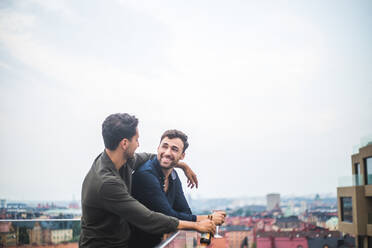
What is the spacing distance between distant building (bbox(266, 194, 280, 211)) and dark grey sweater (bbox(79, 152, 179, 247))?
2445 inches

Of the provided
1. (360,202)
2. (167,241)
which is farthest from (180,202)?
(360,202)

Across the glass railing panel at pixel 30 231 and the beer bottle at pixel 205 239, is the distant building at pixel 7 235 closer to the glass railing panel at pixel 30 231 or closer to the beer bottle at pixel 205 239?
the glass railing panel at pixel 30 231

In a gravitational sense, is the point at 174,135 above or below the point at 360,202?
above

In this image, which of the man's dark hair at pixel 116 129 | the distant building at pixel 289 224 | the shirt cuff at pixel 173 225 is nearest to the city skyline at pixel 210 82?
the distant building at pixel 289 224

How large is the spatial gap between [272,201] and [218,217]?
209 feet

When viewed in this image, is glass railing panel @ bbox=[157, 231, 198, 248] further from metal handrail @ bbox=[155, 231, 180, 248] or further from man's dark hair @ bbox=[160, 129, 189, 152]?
man's dark hair @ bbox=[160, 129, 189, 152]

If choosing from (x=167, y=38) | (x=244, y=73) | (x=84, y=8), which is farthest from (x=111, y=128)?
(x=244, y=73)

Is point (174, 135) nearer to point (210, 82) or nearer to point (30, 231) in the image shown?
point (30, 231)

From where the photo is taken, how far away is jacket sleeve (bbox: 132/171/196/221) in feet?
6.97

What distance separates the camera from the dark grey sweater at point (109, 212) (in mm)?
1680

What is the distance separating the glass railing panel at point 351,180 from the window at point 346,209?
0.80 meters

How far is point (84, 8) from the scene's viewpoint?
5922 centimetres

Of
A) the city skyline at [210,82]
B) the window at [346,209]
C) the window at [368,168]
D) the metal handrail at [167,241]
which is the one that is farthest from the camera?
the city skyline at [210,82]

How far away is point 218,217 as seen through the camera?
6.77 ft
